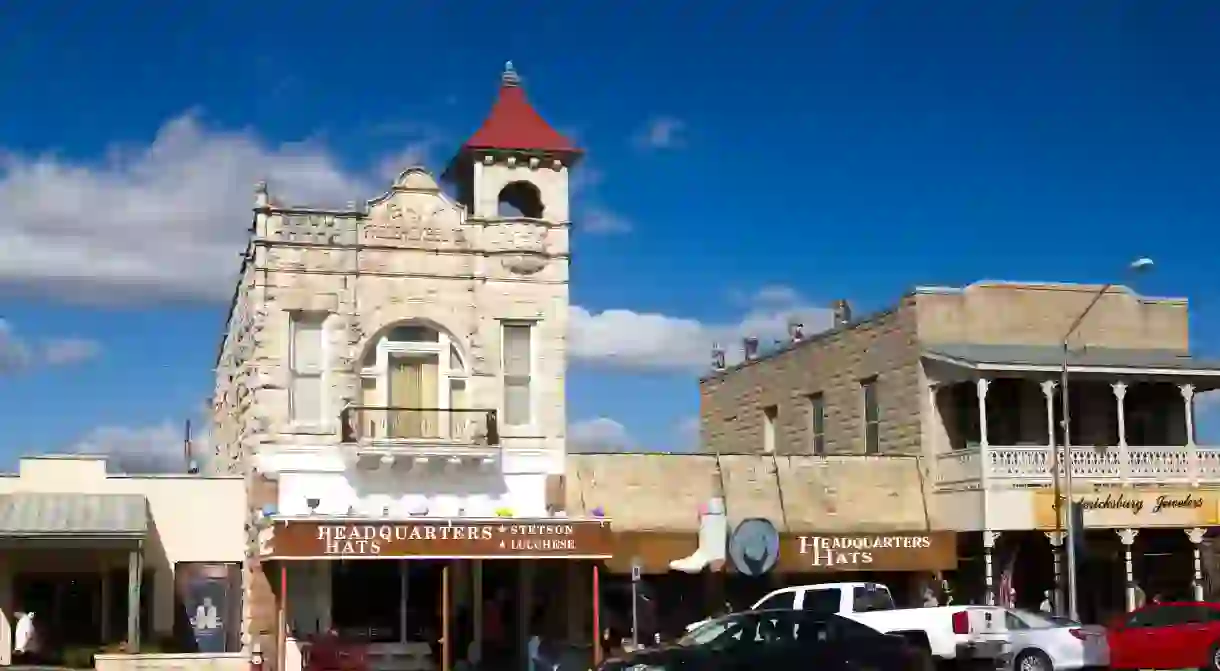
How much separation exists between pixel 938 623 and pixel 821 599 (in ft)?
6.72

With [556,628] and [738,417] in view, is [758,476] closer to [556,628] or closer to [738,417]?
[556,628]

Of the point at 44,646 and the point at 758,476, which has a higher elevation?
the point at 758,476

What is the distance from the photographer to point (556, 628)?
1287 inches

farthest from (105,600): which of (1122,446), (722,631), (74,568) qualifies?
(1122,446)

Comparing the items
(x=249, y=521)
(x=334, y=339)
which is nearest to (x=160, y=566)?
(x=249, y=521)

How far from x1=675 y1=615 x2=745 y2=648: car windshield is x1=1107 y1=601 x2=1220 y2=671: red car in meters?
9.06

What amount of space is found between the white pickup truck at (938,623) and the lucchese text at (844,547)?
5501 millimetres

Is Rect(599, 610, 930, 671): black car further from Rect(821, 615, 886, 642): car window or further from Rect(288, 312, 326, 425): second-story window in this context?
Rect(288, 312, 326, 425): second-story window

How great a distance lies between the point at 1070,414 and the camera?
3659 cm

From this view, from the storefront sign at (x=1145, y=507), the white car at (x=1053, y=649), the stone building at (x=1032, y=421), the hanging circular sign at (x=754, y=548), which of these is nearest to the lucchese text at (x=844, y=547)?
the hanging circular sign at (x=754, y=548)

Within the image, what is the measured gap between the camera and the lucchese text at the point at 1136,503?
3425cm

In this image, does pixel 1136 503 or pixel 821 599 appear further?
pixel 1136 503

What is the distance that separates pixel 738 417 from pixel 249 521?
17915 mm

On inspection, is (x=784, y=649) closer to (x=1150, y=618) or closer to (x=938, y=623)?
(x=938, y=623)
